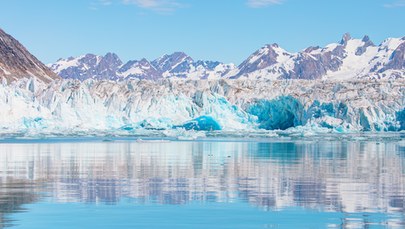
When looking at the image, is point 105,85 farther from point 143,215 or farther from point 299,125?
point 143,215

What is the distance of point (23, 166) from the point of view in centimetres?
1603

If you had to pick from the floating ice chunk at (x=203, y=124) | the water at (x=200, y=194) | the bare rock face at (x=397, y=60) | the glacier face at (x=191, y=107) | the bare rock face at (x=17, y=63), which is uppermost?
the bare rock face at (x=397, y=60)

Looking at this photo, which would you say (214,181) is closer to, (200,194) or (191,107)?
(200,194)

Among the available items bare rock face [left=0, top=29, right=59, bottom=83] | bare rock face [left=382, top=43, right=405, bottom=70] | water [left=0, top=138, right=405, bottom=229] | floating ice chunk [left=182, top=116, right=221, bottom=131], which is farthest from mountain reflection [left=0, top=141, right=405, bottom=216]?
bare rock face [left=382, top=43, right=405, bottom=70]

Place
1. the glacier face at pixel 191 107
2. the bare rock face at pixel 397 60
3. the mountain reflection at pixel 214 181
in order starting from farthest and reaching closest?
the bare rock face at pixel 397 60
the glacier face at pixel 191 107
the mountain reflection at pixel 214 181

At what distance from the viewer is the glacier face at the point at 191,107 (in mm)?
38969

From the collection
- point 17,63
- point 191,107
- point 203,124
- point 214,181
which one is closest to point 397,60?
point 17,63

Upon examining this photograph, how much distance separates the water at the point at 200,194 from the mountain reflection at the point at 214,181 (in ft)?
0.05

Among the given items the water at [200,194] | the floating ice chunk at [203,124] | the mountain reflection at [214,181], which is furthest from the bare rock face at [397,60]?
the water at [200,194]

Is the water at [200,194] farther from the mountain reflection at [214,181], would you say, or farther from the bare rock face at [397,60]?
the bare rock face at [397,60]

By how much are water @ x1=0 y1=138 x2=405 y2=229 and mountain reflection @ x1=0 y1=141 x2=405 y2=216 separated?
1 centimetres

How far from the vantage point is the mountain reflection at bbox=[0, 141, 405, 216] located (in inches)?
403

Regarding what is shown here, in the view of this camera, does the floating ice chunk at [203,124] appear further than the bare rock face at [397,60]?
No

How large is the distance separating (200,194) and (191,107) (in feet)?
107
